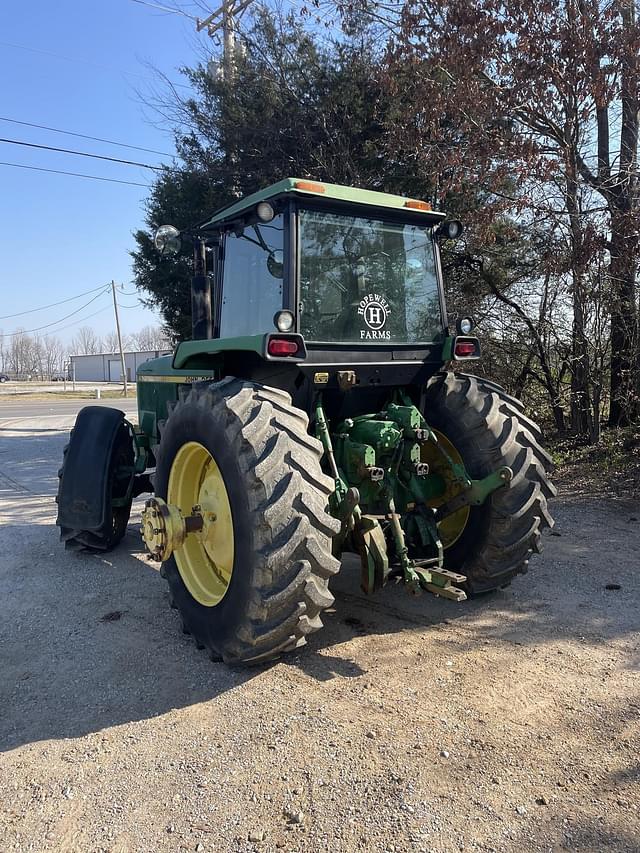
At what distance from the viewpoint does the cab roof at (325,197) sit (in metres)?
3.76

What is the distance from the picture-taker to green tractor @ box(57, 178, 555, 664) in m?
3.18

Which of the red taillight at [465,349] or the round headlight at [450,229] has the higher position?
the round headlight at [450,229]

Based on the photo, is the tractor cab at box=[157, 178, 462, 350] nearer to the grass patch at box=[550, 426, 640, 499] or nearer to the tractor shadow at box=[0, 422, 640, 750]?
the tractor shadow at box=[0, 422, 640, 750]

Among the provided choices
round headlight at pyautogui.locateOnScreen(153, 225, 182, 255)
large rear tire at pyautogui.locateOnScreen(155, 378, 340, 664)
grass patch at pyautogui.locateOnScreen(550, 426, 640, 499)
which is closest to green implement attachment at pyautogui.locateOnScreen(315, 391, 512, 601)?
large rear tire at pyautogui.locateOnScreen(155, 378, 340, 664)

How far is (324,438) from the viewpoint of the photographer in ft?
12.6

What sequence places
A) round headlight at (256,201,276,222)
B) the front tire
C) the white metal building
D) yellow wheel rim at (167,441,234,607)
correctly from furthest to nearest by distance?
the white metal building < the front tire < yellow wheel rim at (167,441,234,607) < round headlight at (256,201,276,222)

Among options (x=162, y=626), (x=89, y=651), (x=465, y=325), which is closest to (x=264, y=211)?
(x=465, y=325)

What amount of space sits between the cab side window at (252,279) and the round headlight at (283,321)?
300 mm

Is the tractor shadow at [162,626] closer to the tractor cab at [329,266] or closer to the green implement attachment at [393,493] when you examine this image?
the green implement attachment at [393,493]

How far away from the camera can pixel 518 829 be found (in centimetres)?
226

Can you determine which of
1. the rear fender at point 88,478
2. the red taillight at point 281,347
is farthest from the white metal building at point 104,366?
the red taillight at point 281,347

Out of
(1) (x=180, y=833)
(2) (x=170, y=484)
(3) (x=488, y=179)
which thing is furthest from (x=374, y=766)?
(3) (x=488, y=179)

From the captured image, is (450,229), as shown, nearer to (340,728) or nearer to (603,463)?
(340,728)

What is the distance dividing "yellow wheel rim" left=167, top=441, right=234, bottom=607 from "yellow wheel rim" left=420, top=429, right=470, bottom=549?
146 cm
